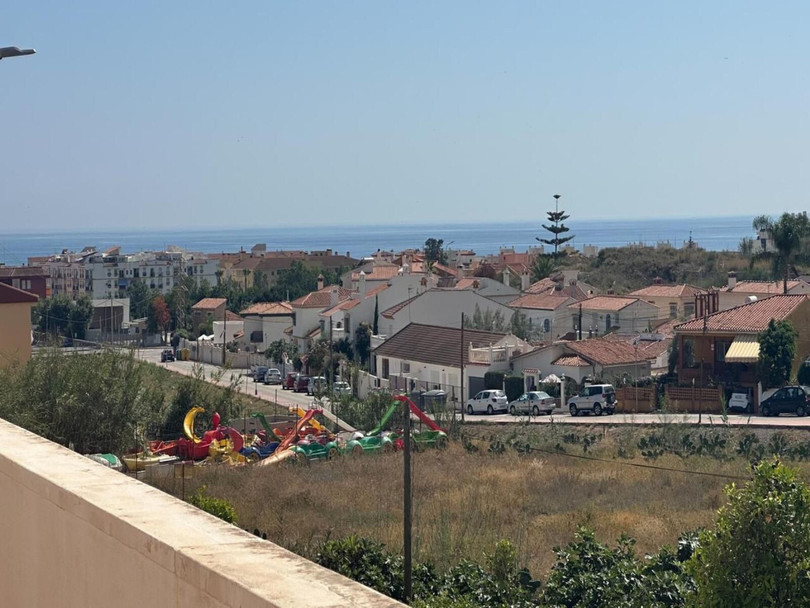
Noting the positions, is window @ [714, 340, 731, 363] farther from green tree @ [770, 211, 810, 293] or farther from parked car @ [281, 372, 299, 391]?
green tree @ [770, 211, 810, 293]

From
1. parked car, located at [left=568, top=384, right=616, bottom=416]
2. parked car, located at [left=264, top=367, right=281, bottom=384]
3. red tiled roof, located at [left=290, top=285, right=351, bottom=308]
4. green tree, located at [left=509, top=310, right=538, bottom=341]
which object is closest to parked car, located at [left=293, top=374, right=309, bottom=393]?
parked car, located at [left=264, top=367, right=281, bottom=384]

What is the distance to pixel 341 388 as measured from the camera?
52156mm

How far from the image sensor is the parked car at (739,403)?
43.5 meters

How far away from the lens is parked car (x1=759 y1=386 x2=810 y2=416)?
42.3 meters

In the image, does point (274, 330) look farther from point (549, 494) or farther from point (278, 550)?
point (278, 550)

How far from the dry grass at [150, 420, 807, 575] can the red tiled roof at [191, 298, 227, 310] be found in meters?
65.1

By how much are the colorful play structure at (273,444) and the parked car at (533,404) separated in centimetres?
1008

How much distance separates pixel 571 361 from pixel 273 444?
67.0ft

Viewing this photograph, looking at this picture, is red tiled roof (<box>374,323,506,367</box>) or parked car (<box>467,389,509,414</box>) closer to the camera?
parked car (<box>467,389,509,414</box>)

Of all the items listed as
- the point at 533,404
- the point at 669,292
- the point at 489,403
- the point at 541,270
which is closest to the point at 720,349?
the point at 533,404

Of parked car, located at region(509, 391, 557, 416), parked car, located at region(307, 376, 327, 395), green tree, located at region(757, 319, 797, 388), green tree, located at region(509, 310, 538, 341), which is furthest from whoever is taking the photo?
green tree, located at region(509, 310, 538, 341)

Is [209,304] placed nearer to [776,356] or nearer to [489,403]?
[489,403]

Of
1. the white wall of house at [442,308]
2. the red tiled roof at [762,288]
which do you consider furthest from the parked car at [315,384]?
the red tiled roof at [762,288]

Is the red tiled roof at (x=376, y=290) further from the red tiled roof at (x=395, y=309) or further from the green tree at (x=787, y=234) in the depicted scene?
the green tree at (x=787, y=234)
